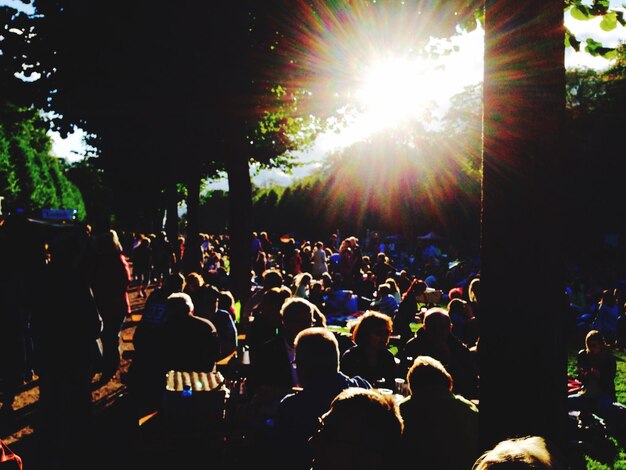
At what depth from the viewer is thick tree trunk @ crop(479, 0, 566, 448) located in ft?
7.31

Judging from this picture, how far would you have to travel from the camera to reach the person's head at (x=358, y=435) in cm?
241

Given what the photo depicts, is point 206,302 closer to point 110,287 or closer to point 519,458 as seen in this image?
point 110,287

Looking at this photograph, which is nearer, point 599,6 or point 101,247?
point 599,6

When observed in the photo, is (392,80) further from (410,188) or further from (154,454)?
(410,188)

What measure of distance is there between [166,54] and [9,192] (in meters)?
60.8

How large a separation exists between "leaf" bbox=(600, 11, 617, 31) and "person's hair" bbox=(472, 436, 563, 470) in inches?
191

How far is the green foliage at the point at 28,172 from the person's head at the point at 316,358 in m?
48.7

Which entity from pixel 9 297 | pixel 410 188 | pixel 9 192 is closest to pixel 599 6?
pixel 9 297

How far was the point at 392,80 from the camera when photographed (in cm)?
1079

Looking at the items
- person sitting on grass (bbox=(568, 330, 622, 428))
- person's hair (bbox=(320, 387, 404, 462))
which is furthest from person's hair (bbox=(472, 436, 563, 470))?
person sitting on grass (bbox=(568, 330, 622, 428))

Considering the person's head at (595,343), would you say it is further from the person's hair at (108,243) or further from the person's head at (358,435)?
the person's hair at (108,243)

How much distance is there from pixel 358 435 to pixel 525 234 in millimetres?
1126

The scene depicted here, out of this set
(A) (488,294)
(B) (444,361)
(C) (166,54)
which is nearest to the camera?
(A) (488,294)

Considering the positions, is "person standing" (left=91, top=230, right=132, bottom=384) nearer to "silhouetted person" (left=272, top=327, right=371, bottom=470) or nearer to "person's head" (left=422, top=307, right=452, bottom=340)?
"person's head" (left=422, top=307, right=452, bottom=340)
